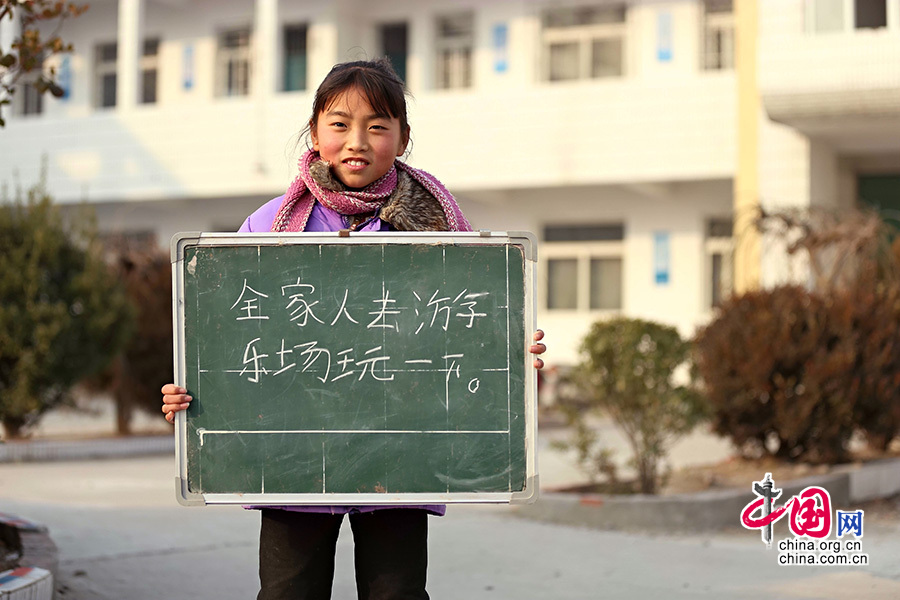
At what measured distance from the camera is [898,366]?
324 inches

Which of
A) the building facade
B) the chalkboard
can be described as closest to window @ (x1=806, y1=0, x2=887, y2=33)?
the building facade

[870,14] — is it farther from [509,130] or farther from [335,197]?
[335,197]

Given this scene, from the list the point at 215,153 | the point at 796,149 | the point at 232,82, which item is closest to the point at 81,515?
the point at 796,149

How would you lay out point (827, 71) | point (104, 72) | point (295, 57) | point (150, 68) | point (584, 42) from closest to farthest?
point (827, 71)
point (584, 42)
point (295, 57)
point (150, 68)
point (104, 72)

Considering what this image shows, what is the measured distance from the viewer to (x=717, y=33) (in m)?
18.1

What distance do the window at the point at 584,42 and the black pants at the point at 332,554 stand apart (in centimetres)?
1675

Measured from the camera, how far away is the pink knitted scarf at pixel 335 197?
3.01 m

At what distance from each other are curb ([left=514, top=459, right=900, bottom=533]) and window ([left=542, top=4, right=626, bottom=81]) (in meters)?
12.5

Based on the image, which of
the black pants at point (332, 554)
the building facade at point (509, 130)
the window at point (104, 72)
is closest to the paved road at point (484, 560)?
the black pants at point (332, 554)

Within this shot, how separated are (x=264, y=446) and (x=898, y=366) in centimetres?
643

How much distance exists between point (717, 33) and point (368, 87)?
16197 millimetres

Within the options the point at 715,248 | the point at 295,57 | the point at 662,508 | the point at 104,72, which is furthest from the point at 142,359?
the point at 104,72

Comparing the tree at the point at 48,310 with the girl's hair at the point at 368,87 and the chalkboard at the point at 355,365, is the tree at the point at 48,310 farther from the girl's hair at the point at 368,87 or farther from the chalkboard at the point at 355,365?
the girl's hair at the point at 368,87
